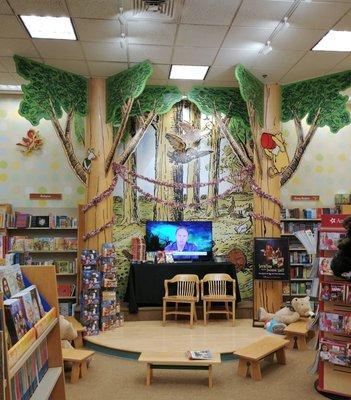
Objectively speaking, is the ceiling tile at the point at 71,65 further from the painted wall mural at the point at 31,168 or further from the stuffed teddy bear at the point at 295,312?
the stuffed teddy bear at the point at 295,312

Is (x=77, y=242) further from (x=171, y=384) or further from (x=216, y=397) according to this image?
(x=216, y=397)

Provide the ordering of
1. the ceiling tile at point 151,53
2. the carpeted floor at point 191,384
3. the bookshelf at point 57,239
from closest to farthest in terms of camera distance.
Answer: the carpeted floor at point 191,384, the ceiling tile at point 151,53, the bookshelf at point 57,239

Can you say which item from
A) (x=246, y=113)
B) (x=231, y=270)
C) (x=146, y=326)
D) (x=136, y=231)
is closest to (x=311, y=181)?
(x=246, y=113)

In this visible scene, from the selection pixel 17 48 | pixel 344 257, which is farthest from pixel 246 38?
pixel 344 257

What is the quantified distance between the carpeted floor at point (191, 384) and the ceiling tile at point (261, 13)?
Answer: 4189 millimetres

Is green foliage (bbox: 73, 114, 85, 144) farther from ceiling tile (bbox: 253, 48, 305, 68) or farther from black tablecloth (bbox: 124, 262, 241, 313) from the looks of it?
ceiling tile (bbox: 253, 48, 305, 68)

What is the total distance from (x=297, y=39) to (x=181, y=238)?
3.77 meters

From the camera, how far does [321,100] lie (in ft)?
24.1

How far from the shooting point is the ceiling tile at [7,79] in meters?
7.02

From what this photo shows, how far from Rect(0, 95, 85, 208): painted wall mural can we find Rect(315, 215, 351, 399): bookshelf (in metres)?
5.02

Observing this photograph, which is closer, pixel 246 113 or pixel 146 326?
pixel 146 326

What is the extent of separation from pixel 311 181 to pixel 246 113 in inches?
78.1

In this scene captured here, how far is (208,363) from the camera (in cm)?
440

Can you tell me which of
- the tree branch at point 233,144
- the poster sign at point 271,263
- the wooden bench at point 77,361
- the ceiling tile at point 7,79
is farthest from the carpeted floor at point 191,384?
the ceiling tile at point 7,79
